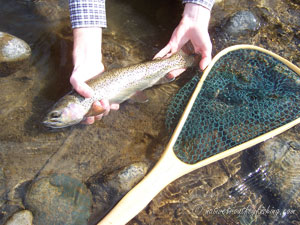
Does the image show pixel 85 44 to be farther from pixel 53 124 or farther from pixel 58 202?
pixel 58 202

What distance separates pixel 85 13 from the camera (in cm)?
333

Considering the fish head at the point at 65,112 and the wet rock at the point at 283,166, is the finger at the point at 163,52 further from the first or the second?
the wet rock at the point at 283,166

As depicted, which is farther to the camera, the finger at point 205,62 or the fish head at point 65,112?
the finger at point 205,62

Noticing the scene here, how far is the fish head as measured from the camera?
327cm

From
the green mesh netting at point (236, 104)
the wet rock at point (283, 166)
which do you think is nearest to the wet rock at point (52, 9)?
the green mesh netting at point (236, 104)

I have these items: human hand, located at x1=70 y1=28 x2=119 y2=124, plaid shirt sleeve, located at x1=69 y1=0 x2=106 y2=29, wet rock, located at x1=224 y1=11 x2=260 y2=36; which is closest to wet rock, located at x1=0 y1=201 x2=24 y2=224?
human hand, located at x1=70 y1=28 x2=119 y2=124

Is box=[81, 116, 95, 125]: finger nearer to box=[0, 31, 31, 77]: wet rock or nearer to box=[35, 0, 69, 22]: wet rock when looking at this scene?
box=[0, 31, 31, 77]: wet rock

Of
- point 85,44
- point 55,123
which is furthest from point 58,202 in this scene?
point 85,44

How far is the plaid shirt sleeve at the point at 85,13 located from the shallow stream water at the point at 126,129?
0.85 m

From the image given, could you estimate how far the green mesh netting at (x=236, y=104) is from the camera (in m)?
3.14

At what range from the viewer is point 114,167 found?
3309 mm

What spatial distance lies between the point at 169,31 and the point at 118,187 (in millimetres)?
2815

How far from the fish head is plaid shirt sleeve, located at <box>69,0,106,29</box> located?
1010 mm

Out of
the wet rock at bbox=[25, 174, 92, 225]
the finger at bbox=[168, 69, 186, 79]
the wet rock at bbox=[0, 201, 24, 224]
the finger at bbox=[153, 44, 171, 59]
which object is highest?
the finger at bbox=[153, 44, 171, 59]
